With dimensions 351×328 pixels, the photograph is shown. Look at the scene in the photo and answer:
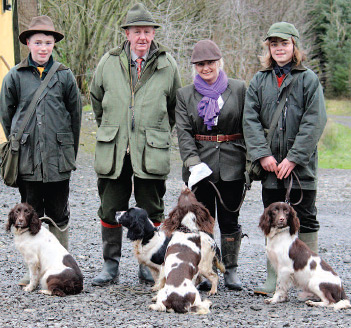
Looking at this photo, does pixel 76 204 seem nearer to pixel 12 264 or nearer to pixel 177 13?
pixel 12 264

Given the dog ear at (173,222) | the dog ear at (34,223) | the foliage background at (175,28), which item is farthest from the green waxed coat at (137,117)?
the foliage background at (175,28)

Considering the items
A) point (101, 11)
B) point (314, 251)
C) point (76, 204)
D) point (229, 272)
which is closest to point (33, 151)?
point (229, 272)

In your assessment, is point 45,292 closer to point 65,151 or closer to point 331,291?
point 65,151

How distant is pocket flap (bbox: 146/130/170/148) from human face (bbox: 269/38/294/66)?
1364mm

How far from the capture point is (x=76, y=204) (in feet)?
40.0

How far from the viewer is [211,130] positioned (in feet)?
20.3

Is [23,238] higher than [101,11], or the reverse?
[101,11]

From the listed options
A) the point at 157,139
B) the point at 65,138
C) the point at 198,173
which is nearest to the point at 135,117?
the point at 157,139

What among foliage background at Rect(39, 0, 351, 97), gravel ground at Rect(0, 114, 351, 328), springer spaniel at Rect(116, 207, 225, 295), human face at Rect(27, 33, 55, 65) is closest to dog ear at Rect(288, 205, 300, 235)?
gravel ground at Rect(0, 114, 351, 328)

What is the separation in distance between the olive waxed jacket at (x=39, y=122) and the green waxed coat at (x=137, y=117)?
0.37 meters

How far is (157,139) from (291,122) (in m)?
1.36

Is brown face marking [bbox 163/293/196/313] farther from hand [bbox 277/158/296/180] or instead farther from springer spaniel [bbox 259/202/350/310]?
hand [bbox 277/158/296/180]

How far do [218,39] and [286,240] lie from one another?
70.4ft

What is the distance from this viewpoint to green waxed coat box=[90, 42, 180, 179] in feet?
20.2
